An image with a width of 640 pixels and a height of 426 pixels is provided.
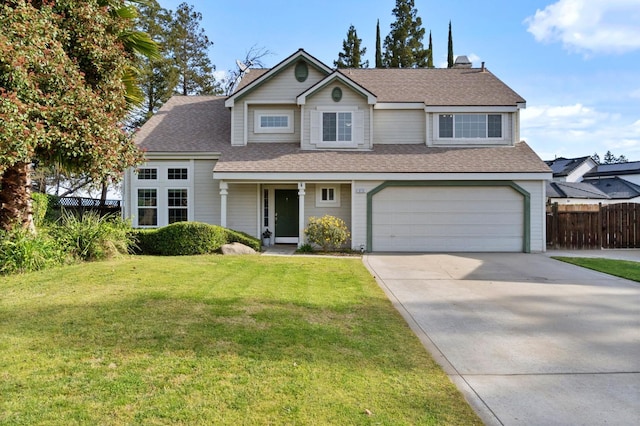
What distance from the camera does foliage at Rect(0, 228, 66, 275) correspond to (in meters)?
7.80

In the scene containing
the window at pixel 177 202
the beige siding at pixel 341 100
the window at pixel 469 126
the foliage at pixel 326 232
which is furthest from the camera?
the window at pixel 469 126

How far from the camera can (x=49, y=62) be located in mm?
7492

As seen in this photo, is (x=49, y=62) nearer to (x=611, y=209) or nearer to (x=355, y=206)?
(x=355, y=206)

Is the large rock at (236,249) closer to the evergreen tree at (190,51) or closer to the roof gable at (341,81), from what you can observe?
the roof gable at (341,81)

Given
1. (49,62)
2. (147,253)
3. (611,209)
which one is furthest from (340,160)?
(611,209)

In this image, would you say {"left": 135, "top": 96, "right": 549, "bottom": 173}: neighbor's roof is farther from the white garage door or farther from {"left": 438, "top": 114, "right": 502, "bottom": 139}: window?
the white garage door

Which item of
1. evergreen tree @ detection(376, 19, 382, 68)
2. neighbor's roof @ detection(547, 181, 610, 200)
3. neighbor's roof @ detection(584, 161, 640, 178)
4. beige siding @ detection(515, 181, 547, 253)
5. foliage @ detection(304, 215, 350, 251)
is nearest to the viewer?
foliage @ detection(304, 215, 350, 251)

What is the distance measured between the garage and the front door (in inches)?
132

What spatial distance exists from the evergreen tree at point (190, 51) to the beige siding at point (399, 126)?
18415 mm

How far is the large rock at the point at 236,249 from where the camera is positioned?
471 inches

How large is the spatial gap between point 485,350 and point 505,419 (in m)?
1.56

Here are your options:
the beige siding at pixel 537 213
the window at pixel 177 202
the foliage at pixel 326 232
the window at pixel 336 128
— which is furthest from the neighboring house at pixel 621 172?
the window at pixel 177 202

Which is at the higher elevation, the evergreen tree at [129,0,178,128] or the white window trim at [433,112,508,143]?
the evergreen tree at [129,0,178,128]

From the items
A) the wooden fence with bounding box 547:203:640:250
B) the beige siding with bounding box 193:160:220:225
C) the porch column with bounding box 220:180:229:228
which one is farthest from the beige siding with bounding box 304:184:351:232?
the wooden fence with bounding box 547:203:640:250
